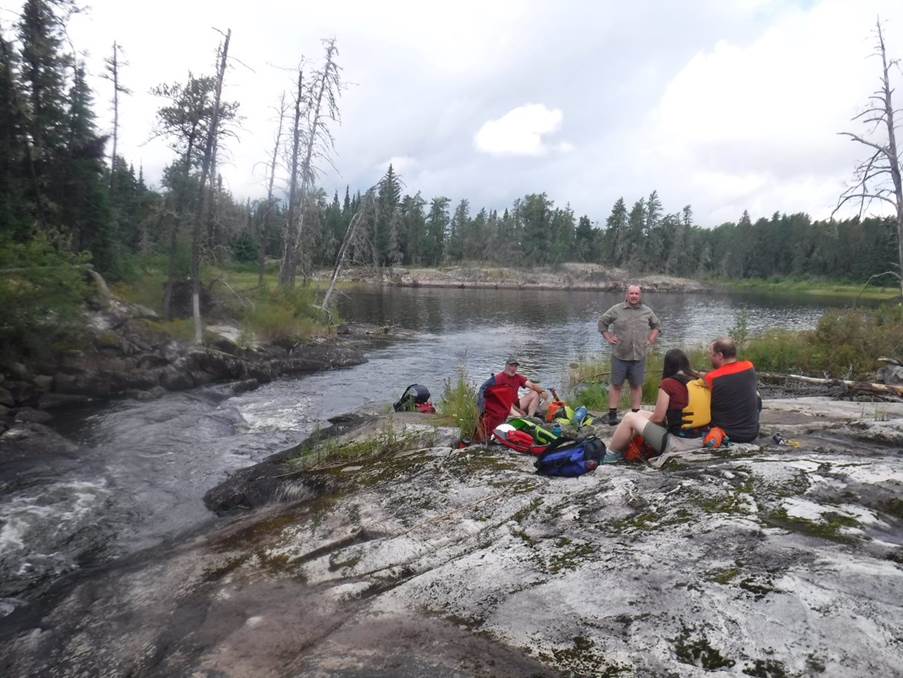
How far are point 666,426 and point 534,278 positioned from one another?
281 ft

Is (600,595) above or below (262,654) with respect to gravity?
above

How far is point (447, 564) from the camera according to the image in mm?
3799

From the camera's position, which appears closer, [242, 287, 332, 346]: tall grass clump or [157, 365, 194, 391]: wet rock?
[157, 365, 194, 391]: wet rock

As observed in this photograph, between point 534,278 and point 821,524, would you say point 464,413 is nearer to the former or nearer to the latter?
point 821,524

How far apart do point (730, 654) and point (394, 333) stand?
25.7m

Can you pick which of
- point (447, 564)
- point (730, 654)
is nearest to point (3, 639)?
point (447, 564)

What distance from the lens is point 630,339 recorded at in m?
8.02

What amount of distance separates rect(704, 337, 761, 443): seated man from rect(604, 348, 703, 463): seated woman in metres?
0.31

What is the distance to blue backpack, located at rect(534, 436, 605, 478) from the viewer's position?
208 inches

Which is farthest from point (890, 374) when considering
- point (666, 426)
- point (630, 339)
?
point (666, 426)

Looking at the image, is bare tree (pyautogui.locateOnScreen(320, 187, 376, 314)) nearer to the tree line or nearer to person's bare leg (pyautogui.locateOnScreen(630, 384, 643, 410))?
the tree line

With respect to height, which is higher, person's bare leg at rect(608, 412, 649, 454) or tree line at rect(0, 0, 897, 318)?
tree line at rect(0, 0, 897, 318)

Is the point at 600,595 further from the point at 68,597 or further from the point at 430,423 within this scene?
the point at 430,423

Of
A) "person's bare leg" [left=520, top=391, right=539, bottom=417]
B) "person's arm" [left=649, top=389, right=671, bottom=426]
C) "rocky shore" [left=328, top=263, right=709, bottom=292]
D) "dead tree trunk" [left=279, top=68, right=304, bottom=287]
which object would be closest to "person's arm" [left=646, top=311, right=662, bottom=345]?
"person's bare leg" [left=520, top=391, right=539, bottom=417]
